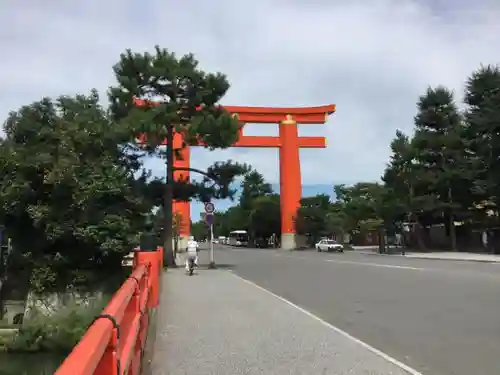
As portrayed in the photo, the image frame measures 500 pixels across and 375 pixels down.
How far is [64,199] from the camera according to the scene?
2164cm

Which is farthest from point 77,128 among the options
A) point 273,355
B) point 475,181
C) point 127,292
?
point 475,181

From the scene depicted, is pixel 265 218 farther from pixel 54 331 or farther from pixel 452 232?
pixel 54 331

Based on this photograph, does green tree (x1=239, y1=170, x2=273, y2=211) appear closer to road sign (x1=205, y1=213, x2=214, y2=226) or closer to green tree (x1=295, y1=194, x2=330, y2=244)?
green tree (x1=295, y1=194, x2=330, y2=244)

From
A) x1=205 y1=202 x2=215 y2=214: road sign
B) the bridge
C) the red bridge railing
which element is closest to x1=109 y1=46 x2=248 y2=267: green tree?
x1=205 y1=202 x2=215 y2=214: road sign

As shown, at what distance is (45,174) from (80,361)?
20209 mm

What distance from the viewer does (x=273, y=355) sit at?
782cm

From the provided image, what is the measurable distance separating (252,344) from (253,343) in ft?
0.29

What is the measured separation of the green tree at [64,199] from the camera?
2155 centimetres

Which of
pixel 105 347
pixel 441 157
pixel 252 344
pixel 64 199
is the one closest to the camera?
pixel 105 347

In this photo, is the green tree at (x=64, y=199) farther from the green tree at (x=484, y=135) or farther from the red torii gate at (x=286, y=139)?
the red torii gate at (x=286, y=139)

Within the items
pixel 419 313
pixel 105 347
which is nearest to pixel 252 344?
pixel 419 313

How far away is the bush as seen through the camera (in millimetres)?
17280

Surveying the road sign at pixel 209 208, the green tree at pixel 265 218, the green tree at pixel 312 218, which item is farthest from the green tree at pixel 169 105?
the green tree at pixel 265 218

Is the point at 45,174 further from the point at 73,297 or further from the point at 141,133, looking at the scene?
the point at 141,133
